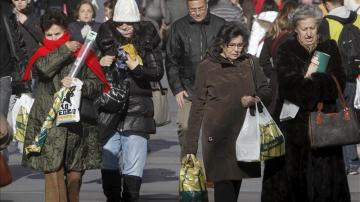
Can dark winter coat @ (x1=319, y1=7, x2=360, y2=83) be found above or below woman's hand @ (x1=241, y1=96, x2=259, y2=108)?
below

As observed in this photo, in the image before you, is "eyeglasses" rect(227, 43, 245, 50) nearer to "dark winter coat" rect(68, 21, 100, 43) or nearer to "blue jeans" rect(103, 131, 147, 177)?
"blue jeans" rect(103, 131, 147, 177)

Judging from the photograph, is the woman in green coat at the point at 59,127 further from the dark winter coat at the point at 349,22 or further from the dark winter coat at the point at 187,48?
the dark winter coat at the point at 349,22

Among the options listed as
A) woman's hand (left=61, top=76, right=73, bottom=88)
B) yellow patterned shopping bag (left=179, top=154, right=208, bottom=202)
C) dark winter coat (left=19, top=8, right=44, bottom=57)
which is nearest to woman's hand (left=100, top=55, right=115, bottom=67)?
woman's hand (left=61, top=76, right=73, bottom=88)

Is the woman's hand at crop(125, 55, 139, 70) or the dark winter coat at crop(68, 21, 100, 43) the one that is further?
the dark winter coat at crop(68, 21, 100, 43)

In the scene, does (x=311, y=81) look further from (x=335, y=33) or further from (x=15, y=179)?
(x=15, y=179)

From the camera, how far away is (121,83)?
11.1m

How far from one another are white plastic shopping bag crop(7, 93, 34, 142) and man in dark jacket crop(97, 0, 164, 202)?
7.51 feet

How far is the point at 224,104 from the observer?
993cm

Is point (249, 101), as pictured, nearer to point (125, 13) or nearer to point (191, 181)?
point (191, 181)

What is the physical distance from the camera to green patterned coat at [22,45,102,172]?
1030 centimetres

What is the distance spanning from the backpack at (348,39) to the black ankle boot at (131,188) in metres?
3.05

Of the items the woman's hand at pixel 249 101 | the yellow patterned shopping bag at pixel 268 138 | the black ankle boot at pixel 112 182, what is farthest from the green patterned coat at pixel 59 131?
the yellow patterned shopping bag at pixel 268 138

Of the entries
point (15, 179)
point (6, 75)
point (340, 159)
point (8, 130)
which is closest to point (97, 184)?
point (15, 179)

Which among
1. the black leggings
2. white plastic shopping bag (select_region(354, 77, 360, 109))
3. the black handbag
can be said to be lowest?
white plastic shopping bag (select_region(354, 77, 360, 109))
